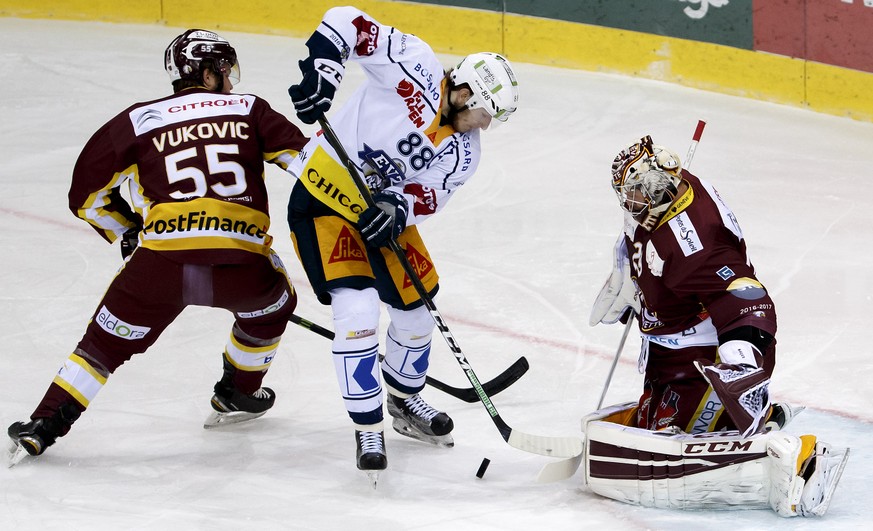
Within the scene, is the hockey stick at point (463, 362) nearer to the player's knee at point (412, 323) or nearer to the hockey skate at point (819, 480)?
the player's knee at point (412, 323)

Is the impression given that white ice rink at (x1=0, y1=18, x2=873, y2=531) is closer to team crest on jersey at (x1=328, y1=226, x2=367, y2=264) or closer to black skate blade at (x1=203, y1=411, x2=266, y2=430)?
black skate blade at (x1=203, y1=411, x2=266, y2=430)

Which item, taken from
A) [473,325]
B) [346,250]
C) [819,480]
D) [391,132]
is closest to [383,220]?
[346,250]

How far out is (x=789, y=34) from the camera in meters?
6.99

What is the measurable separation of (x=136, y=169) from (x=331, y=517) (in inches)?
43.0

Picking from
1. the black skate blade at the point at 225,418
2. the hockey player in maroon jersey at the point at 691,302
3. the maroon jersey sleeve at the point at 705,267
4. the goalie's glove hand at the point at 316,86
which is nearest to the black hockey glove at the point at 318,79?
the goalie's glove hand at the point at 316,86

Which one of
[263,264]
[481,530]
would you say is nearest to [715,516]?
[481,530]

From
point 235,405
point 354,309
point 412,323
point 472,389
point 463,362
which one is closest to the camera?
point 354,309

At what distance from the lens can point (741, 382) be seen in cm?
307

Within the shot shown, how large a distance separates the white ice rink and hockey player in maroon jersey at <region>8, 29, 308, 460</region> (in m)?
0.28

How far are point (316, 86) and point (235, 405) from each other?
103 cm

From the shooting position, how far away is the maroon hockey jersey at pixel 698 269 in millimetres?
3215

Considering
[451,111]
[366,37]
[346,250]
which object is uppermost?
[366,37]

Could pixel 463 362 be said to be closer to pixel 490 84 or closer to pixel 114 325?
pixel 490 84

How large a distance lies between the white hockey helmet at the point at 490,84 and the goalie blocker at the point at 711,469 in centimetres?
86
